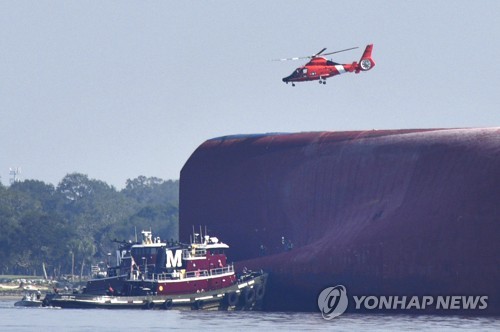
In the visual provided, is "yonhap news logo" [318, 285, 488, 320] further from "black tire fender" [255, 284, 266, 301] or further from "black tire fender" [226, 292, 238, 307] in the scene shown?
"black tire fender" [226, 292, 238, 307]

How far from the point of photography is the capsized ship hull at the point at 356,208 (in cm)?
12938

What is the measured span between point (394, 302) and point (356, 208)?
47.3ft

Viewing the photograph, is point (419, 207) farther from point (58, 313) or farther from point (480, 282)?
point (58, 313)

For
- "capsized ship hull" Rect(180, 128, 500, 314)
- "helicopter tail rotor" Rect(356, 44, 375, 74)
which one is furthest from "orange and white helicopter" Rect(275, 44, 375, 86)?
"capsized ship hull" Rect(180, 128, 500, 314)

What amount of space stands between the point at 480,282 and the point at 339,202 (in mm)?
20290

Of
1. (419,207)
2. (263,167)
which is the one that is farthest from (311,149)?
(419,207)

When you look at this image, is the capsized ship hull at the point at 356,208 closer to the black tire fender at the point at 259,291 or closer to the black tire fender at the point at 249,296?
the black tire fender at the point at 259,291

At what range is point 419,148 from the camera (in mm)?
138625

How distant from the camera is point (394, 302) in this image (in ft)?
424

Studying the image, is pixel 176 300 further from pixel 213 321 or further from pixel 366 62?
pixel 366 62

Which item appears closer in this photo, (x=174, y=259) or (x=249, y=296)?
(x=174, y=259)

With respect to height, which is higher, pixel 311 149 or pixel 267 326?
pixel 311 149

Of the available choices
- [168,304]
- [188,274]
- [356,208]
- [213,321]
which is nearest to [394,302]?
[356,208]

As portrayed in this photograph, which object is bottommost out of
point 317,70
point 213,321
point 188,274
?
point 213,321
